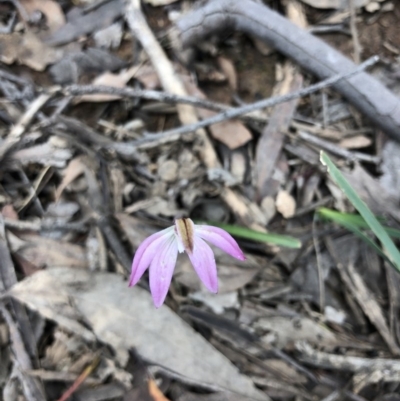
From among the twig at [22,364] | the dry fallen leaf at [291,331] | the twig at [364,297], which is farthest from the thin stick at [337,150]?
the twig at [22,364]

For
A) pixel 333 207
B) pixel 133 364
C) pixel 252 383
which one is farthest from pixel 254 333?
pixel 333 207

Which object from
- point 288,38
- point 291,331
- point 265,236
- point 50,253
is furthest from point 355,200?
point 50,253

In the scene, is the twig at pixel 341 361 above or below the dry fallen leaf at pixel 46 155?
below

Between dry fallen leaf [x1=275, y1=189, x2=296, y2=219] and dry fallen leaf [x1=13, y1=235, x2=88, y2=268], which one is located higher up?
dry fallen leaf [x1=13, y1=235, x2=88, y2=268]

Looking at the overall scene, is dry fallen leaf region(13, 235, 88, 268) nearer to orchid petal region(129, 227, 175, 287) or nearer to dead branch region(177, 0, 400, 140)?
orchid petal region(129, 227, 175, 287)

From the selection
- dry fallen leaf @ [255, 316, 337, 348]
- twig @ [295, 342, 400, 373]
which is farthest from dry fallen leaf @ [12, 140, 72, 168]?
twig @ [295, 342, 400, 373]

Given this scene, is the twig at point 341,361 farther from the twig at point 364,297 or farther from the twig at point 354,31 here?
the twig at point 354,31
